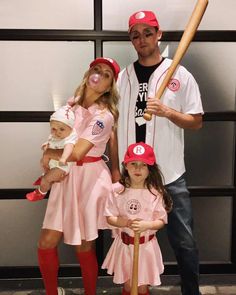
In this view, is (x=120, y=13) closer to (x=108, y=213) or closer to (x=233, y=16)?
(x=233, y=16)

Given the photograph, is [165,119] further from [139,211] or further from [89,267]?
[89,267]

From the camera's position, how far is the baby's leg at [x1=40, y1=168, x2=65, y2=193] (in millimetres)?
2256

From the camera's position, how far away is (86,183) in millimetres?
2377

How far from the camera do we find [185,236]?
2.47 metres

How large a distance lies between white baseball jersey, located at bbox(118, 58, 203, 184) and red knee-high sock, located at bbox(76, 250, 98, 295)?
2.15ft

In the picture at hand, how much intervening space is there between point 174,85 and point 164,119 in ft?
0.68

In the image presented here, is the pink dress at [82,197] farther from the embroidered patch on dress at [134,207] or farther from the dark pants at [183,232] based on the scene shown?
the dark pants at [183,232]

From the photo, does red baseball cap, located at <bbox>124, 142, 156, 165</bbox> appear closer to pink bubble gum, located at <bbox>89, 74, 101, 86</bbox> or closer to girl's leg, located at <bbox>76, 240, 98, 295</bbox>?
pink bubble gum, located at <bbox>89, 74, 101, 86</bbox>

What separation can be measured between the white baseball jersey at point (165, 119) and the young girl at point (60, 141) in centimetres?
37

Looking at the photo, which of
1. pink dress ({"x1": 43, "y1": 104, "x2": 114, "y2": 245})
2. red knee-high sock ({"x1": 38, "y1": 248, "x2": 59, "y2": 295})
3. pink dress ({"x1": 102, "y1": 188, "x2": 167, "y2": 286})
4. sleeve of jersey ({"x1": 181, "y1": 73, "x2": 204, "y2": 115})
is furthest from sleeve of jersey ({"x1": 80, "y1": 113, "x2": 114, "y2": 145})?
red knee-high sock ({"x1": 38, "y1": 248, "x2": 59, "y2": 295})

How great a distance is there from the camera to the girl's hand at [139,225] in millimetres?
2160

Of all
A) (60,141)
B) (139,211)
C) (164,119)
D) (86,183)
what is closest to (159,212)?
(139,211)

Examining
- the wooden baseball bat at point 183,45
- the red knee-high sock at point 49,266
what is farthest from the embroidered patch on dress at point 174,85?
the red knee-high sock at point 49,266

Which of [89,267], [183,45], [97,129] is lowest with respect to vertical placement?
[89,267]
